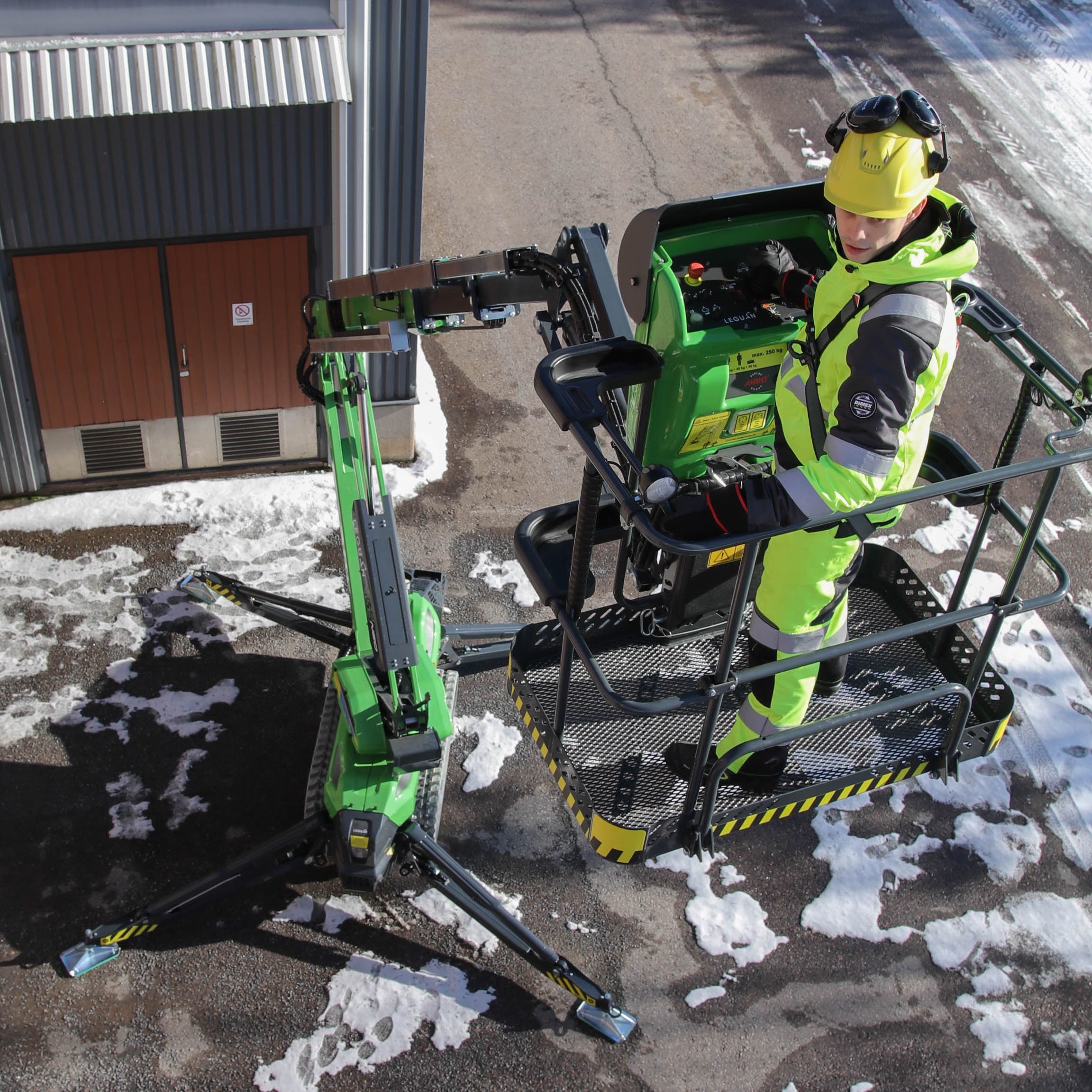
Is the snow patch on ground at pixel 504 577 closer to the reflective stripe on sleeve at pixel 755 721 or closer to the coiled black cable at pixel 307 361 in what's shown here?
the coiled black cable at pixel 307 361

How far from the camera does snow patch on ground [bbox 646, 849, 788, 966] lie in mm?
6973

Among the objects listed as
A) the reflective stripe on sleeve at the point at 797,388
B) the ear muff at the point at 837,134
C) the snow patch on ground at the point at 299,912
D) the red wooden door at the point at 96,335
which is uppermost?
the ear muff at the point at 837,134

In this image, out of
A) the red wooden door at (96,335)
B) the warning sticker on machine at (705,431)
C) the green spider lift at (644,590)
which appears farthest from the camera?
the red wooden door at (96,335)

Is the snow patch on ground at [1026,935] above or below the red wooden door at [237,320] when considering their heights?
below

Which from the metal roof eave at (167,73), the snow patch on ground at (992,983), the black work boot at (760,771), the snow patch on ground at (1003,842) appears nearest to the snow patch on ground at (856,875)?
the snow patch on ground at (1003,842)

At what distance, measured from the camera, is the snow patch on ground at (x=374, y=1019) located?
632cm

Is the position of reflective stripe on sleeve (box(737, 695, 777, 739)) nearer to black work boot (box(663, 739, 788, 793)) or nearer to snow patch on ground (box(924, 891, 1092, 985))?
black work boot (box(663, 739, 788, 793))

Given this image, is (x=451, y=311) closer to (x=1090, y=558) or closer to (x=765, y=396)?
(x=765, y=396)

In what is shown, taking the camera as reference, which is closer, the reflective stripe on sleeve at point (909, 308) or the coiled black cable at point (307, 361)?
the reflective stripe on sleeve at point (909, 308)

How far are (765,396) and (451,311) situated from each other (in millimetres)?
1641

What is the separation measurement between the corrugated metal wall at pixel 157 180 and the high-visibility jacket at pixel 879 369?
5.33m

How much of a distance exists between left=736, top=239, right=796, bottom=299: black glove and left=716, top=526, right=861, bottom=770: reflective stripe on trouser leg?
3.51 ft

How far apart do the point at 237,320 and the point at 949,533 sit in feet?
19.6

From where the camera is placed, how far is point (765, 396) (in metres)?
5.03
